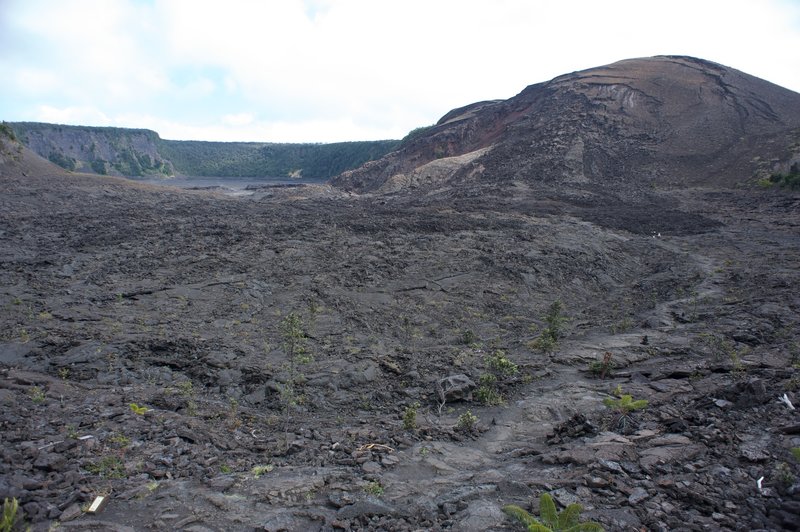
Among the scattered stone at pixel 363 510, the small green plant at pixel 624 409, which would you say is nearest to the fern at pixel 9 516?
the scattered stone at pixel 363 510

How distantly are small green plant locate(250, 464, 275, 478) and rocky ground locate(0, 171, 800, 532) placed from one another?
2 cm

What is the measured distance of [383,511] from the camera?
150 inches

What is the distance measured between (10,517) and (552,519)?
12.0ft

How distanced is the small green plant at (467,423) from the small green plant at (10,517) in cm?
410

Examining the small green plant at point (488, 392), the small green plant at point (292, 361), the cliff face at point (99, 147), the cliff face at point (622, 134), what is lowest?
the small green plant at point (488, 392)

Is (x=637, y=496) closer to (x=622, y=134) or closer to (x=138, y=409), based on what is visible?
(x=138, y=409)

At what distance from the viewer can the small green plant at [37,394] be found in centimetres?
546

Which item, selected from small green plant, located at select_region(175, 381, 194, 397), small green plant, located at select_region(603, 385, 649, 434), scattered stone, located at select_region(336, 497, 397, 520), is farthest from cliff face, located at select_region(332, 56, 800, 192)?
scattered stone, located at select_region(336, 497, 397, 520)

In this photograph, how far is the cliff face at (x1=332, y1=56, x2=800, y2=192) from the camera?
26.0 meters

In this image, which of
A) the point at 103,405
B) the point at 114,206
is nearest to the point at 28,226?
the point at 114,206

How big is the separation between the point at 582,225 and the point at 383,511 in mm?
15540

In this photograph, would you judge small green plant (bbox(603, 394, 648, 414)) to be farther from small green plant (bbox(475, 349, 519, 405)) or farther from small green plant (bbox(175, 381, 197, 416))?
small green plant (bbox(175, 381, 197, 416))

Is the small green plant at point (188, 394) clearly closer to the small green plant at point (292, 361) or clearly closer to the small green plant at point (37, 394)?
the small green plant at point (292, 361)

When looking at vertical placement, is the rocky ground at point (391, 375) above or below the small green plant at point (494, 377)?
above
